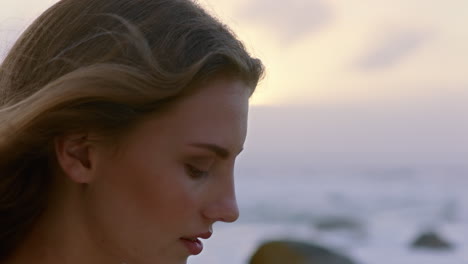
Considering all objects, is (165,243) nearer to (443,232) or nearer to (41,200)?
(41,200)

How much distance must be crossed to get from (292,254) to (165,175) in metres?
5.15

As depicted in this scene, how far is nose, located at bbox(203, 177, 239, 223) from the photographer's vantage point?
220 centimetres

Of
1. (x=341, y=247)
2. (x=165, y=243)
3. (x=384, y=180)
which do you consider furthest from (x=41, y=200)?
(x=384, y=180)

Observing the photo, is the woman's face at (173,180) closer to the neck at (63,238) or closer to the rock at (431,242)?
the neck at (63,238)

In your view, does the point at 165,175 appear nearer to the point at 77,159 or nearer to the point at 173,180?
the point at 173,180

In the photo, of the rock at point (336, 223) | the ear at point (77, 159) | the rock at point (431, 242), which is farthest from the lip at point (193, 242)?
the rock at point (336, 223)

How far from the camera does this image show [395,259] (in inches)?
483

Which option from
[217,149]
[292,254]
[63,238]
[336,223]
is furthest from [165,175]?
[336,223]

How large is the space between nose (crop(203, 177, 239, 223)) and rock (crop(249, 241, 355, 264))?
4.77 metres

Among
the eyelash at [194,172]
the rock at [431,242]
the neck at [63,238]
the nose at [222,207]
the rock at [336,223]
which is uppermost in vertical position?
the rock at [336,223]

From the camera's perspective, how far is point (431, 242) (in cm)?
1337

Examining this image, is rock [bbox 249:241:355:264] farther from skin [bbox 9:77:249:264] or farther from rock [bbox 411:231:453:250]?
rock [bbox 411:231:453:250]

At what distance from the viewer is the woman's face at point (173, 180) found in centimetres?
215

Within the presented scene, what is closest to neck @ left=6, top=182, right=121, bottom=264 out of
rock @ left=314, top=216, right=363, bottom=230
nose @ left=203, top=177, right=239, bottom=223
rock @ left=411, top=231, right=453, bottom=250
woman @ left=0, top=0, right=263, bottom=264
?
woman @ left=0, top=0, right=263, bottom=264
